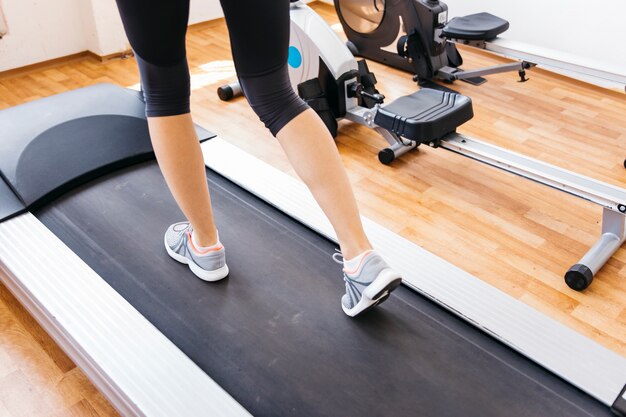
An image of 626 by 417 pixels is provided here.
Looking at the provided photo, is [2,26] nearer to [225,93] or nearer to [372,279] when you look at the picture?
[225,93]

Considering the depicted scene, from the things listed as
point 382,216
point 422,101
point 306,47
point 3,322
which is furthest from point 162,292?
point 306,47

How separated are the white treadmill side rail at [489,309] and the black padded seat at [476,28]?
1139mm

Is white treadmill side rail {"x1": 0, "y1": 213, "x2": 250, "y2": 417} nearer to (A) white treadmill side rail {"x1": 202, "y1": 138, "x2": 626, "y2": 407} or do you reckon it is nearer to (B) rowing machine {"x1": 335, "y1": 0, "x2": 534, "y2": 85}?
(A) white treadmill side rail {"x1": 202, "y1": 138, "x2": 626, "y2": 407}

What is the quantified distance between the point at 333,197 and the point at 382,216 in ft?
2.64

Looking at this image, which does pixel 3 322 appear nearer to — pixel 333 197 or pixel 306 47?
pixel 333 197

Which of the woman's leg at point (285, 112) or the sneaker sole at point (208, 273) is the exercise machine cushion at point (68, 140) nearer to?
the sneaker sole at point (208, 273)

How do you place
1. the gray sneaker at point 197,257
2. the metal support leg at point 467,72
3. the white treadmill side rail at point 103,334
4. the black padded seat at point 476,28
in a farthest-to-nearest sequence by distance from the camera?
the metal support leg at point 467,72, the black padded seat at point 476,28, the gray sneaker at point 197,257, the white treadmill side rail at point 103,334

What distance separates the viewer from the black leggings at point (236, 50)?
3.28 feet

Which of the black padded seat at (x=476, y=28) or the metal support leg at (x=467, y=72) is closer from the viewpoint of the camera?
the black padded seat at (x=476, y=28)

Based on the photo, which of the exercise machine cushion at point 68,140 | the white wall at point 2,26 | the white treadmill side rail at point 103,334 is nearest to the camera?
the white treadmill side rail at point 103,334

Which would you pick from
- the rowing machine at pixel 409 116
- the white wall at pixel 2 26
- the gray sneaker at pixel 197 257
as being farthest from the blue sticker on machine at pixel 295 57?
the white wall at pixel 2 26

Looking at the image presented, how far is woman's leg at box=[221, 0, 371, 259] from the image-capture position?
1.03 metres

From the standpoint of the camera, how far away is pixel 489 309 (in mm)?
1350

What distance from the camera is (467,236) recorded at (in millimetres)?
1798
